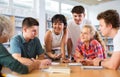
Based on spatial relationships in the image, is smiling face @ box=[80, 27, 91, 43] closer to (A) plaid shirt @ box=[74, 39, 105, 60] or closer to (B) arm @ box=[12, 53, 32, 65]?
(A) plaid shirt @ box=[74, 39, 105, 60]

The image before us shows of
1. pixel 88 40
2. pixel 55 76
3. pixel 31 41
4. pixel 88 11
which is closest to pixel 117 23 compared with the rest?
pixel 88 40

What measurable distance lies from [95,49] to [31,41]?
811 millimetres

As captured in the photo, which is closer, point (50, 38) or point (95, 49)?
A: point (95, 49)

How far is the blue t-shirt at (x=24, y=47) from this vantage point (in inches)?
89.4

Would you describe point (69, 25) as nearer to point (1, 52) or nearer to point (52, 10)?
point (1, 52)

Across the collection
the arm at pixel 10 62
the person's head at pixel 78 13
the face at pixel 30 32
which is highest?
the person's head at pixel 78 13

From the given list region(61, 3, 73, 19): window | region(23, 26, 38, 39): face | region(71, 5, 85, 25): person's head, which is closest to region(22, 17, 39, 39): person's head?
region(23, 26, 38, 39): face

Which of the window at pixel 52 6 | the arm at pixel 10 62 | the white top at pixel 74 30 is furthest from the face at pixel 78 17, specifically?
the window at pixel 52 6

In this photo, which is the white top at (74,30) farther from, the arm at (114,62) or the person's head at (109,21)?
the arm at (114,62)

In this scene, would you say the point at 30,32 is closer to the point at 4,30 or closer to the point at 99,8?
the point at 4,30

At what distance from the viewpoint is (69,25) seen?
3.26m

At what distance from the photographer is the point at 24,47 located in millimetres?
2377

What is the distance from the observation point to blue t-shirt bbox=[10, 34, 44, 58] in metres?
2.27

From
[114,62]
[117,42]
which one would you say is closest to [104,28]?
[117,42]
